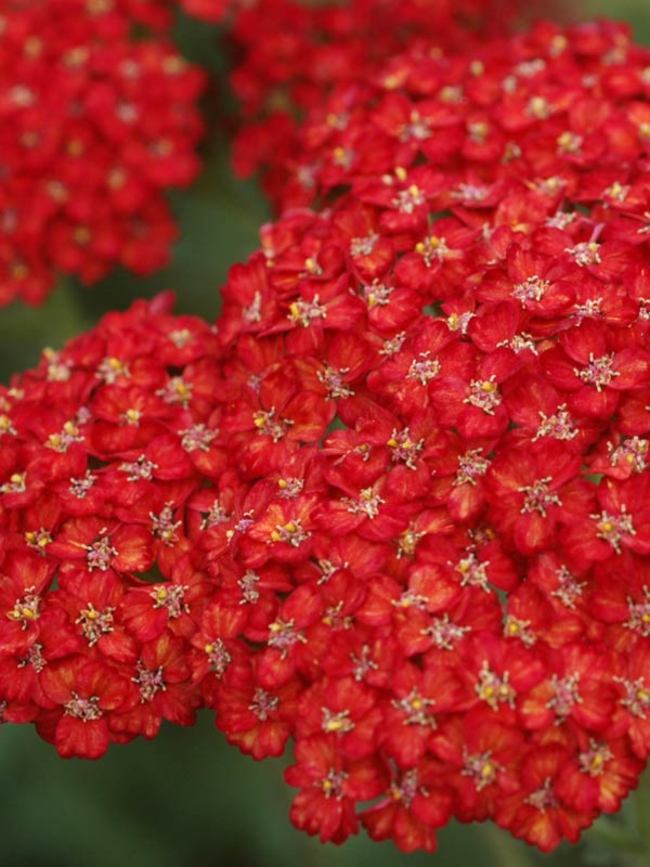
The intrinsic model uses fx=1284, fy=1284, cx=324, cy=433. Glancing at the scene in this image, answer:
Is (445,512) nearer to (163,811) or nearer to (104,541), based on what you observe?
(104,541)

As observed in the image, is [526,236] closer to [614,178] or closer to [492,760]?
[614,178]

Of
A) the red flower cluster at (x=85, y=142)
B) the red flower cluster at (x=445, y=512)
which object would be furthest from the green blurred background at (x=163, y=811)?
the red flower cluster at (x=445, y=512)

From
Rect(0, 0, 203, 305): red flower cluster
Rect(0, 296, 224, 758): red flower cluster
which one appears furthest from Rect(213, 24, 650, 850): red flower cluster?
Rect(0, 0, 203, 305): red flower cluster

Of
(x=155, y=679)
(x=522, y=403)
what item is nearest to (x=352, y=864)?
(x=155, y=679)

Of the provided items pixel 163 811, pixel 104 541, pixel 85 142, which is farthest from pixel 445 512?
pixel 163 811

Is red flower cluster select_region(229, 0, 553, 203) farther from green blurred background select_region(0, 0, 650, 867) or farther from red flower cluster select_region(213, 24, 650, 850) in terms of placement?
red flower cluster select_region(213, 24, 650, 850)
